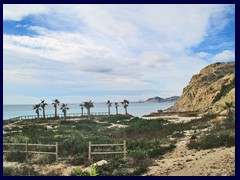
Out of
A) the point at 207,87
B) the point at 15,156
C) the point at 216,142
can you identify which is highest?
the point at 207,87

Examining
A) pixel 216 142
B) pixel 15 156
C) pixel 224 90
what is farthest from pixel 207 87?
pixel 15 156

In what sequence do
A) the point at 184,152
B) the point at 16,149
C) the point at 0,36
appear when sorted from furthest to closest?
the point at 16,149 → the point at 184,152 → the point at 0,36

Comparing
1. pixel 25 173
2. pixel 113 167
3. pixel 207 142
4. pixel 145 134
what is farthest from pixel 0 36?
pixel 145 134

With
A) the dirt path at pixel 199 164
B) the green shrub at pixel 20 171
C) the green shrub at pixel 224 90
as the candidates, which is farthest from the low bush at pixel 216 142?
the green shrub at pixel 224 90

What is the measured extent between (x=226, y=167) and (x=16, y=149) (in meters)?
12.8

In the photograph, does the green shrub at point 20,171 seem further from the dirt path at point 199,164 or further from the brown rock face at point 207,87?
the brown rock face at point 207,87

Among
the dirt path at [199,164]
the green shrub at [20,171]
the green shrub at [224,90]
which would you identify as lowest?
the green shrub at [20,171]

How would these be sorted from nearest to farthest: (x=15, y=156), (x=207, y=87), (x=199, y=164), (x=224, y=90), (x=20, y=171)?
1. (x=199, y=164)
2. (x=20, y=171)
3. (x=15, y=156)
4. (x=224, y=90)
5. (x=207, y=87)

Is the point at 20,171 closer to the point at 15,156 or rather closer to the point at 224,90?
the point at 15,156

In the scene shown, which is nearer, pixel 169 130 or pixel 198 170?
pixel 198 170

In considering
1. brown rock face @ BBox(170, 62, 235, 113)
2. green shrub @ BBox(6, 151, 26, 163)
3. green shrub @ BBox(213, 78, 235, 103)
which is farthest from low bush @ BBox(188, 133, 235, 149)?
brown rock face @ BBox(170, 62, 235, 113)

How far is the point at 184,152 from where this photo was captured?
1669 centimetres

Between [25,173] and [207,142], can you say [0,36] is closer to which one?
[25,173]
